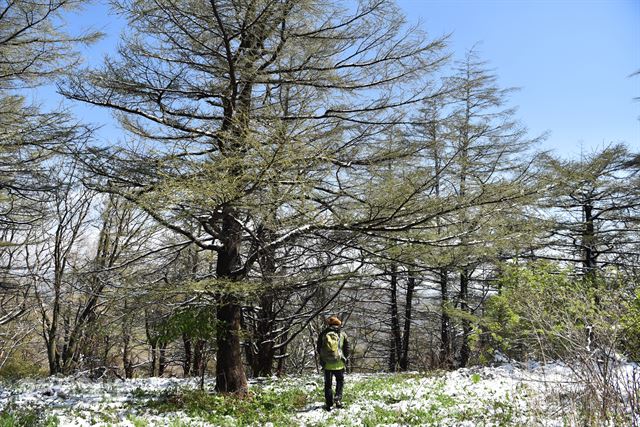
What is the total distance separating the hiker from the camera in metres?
6.47

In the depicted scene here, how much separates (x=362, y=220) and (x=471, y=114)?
8.10 m

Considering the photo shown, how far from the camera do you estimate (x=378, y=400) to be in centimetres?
705

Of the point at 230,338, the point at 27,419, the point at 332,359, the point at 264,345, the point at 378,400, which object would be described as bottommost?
the point at 378,400

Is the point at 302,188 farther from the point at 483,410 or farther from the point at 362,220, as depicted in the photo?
the point at 483,410

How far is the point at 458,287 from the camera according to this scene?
14359 millimetres

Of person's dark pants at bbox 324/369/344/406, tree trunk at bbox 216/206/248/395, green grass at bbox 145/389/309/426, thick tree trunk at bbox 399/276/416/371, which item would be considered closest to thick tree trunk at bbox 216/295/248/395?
tree trunk at bbox 216/206/248/395

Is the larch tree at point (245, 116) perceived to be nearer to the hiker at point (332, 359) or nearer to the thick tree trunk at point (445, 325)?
the hiker at point (332, 359)

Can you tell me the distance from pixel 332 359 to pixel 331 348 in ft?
0.51

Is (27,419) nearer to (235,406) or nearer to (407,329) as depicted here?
(235,406)

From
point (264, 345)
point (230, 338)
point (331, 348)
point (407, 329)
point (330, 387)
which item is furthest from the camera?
point (407, 329)

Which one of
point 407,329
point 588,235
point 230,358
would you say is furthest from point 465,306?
point 230,358

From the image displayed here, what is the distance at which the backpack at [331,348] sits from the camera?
21.5ft

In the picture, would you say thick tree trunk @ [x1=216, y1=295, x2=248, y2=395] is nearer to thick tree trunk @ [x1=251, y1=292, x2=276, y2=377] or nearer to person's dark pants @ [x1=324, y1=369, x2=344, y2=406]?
person's dark pants @ [x1=324, y1=369, x2=344, y2=406]

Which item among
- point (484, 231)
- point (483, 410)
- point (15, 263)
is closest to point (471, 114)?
point (484, 231)
